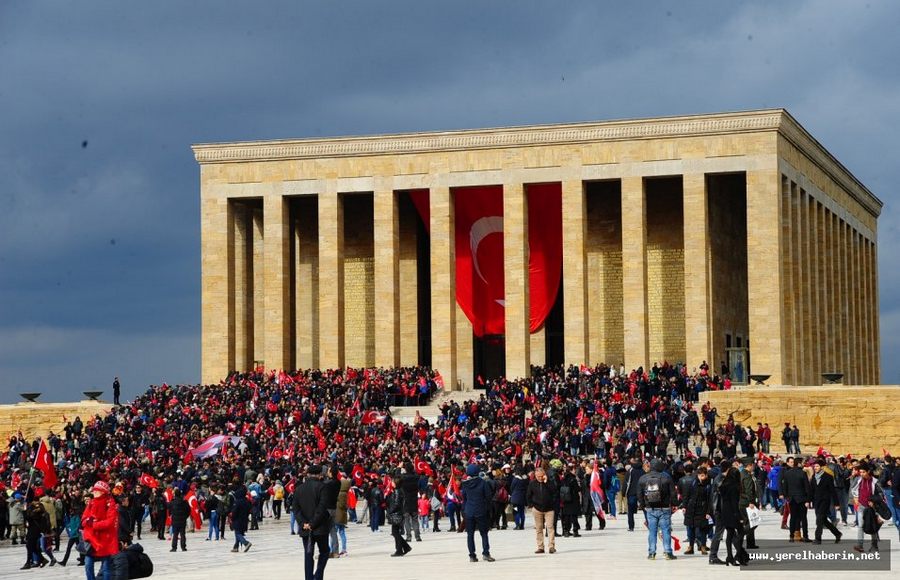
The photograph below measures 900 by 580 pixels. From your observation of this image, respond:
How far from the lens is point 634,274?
5516 centimetres

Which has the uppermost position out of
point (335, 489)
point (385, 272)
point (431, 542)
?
point (385, 272)

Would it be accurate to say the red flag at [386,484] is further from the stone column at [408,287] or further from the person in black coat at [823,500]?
the stone column at [408,287]

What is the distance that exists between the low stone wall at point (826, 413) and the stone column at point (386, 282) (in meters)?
14.4

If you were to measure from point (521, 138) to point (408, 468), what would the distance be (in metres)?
31.3

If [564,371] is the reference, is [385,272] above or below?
above

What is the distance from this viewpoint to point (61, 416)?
55.2 metres

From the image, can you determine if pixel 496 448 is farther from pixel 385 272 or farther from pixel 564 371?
pixel 385 272

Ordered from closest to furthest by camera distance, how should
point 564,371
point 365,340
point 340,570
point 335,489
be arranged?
point 335,489 < point 340,570 < point 564,371 < point 365,340

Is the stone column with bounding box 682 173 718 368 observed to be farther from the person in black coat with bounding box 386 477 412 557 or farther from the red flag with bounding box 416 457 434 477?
the person in black coat with bounding box 386 477 412 557

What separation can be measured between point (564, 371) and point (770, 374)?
7.36 m

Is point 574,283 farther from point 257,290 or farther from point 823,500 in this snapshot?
point 823,500

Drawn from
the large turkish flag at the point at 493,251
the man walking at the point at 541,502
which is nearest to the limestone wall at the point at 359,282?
the large turkish flag at the point at 493,251

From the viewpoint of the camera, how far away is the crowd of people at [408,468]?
21516 millimetres

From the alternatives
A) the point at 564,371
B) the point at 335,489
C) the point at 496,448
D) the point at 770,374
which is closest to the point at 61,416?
the point at 564,371
